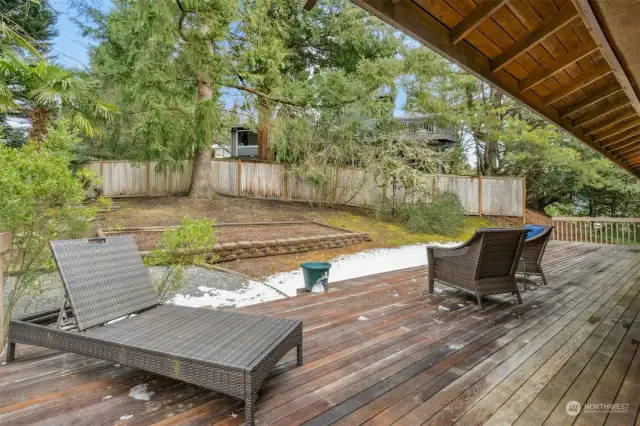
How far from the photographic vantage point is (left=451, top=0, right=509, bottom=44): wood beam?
6.64ft

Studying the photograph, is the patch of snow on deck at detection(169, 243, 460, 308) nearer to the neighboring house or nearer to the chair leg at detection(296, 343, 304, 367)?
the chair leg at detection(296, 343, 304, 367)

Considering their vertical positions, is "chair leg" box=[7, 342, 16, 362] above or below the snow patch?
above

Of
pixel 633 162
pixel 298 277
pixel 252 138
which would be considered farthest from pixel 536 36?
pixel 252 138

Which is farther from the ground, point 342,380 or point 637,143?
point 637,143

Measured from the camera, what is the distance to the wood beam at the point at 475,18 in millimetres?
2025

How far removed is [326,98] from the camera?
10242 millimetres

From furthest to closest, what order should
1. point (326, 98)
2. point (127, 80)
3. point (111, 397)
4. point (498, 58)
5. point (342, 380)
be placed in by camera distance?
point (326, 98) → point (127, 80) → point (498, 58) → point (342, 380) → point (111, 397)

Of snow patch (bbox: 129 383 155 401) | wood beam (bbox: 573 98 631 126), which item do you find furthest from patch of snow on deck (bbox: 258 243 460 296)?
wood beam (bbox: 573 98 631 126)

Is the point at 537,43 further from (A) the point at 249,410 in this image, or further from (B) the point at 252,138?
(B) the point at 252,138

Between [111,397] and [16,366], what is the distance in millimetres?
825

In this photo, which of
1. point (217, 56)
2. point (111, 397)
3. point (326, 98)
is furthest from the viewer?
point (326, 98)

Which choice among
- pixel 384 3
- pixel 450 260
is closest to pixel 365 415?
pixel 384 3

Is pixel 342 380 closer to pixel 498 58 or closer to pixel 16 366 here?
pixel 16 366

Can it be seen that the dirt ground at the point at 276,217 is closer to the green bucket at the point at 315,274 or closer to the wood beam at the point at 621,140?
the green bucket at the point at 315,274
